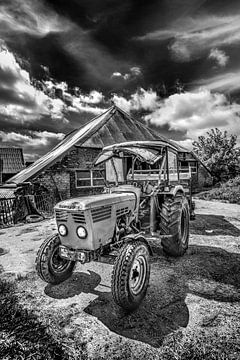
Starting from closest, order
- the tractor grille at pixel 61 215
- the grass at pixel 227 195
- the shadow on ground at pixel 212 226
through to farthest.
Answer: the tractor grille at pixel 61 215, the shadow on ground at pixel 212 226, the grass at pixel 227 195

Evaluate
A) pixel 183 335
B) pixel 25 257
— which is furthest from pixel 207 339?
pixel 25 257

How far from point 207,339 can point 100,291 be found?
168 centimetres

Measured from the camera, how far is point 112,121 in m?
14.8

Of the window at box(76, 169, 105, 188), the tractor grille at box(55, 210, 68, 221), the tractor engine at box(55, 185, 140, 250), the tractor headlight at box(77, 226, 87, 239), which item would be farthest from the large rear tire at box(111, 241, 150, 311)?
the window at box(76, 169, 105, 188)

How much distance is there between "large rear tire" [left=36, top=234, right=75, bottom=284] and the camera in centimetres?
337

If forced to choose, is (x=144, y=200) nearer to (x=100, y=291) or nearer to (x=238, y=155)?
(x=100, y=291)

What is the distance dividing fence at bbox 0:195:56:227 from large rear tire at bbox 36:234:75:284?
5840 millimetres

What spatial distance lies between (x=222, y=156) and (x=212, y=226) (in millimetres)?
15330

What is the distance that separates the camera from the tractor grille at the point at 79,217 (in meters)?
3.06

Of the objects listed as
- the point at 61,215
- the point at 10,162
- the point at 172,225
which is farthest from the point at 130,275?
the point at 10,162

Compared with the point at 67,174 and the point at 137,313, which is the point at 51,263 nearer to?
the point at 137,313

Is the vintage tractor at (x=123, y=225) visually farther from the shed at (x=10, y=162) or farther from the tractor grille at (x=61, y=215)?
the shed at (x=10, y=162)

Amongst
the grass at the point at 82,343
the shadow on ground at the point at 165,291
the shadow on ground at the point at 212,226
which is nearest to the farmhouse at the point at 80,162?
the shadow on ground at the point at 212,226

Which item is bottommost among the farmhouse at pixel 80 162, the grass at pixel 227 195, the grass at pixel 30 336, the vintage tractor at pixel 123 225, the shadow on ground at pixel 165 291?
the shadow on ground at pixel 165 291
